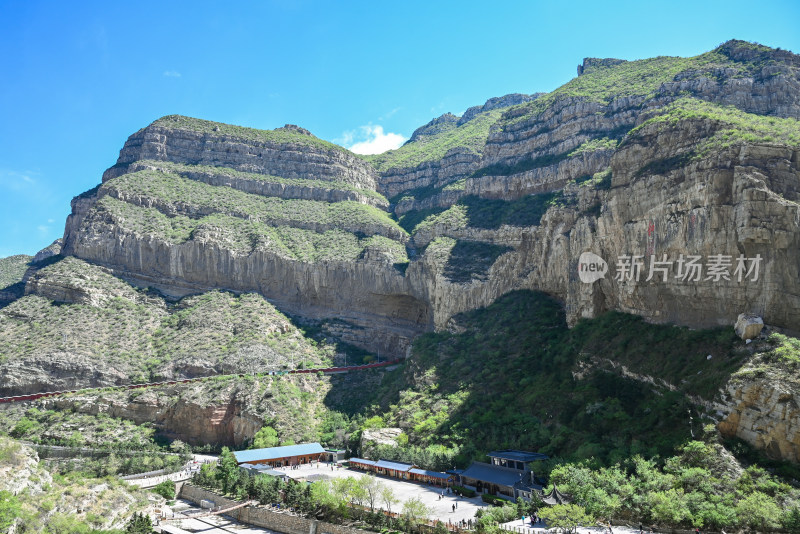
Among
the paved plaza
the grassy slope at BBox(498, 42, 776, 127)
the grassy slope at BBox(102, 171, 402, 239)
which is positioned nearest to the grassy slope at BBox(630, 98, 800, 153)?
the grassy slope at BBox(498, 42, 776, 127)

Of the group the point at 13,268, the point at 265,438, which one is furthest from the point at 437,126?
the point at 265,438

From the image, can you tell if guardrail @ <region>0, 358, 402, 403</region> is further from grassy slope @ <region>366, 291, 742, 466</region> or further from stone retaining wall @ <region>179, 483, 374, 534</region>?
stone retaining wall @ <region>179, 483, 374, 534</region>

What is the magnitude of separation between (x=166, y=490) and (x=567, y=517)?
104 ft

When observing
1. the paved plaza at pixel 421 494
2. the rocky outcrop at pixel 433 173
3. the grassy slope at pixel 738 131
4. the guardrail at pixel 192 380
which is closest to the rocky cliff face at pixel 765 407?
the grassy slope at pixel 738 131

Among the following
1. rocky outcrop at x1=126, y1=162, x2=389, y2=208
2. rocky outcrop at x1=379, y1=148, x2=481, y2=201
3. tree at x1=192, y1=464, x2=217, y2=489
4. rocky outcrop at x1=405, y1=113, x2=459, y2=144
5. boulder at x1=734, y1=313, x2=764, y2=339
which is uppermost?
rocky outcrop at x1=405, y1=113, x2=459, y2=144

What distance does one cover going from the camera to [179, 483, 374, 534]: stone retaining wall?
34.4 metres

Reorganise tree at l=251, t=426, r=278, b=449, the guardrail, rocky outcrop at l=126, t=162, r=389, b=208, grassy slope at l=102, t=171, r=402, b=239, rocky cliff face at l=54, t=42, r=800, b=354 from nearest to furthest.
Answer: rocky cliff face at l=54, t=42, r=800, b=354, tree at l=251, t=426, r=278, b=449, the guardrail, grassy slope at l=102, t=171, r=402, b=239, rocky outcrop at l=126, t=162, r=389, b=208

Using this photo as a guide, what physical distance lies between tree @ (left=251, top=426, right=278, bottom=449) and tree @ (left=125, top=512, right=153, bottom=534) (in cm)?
1961

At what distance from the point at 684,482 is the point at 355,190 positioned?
264ft

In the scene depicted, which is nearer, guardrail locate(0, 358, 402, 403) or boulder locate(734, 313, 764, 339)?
boulder locate(734, 313, 764, 339)

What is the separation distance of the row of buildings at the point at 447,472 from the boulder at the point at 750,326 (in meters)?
14.9

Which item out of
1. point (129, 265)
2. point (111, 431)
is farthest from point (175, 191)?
point (111, 431)

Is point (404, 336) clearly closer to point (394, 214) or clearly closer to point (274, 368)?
point (274, 368)

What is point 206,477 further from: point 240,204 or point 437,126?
point 437,126
